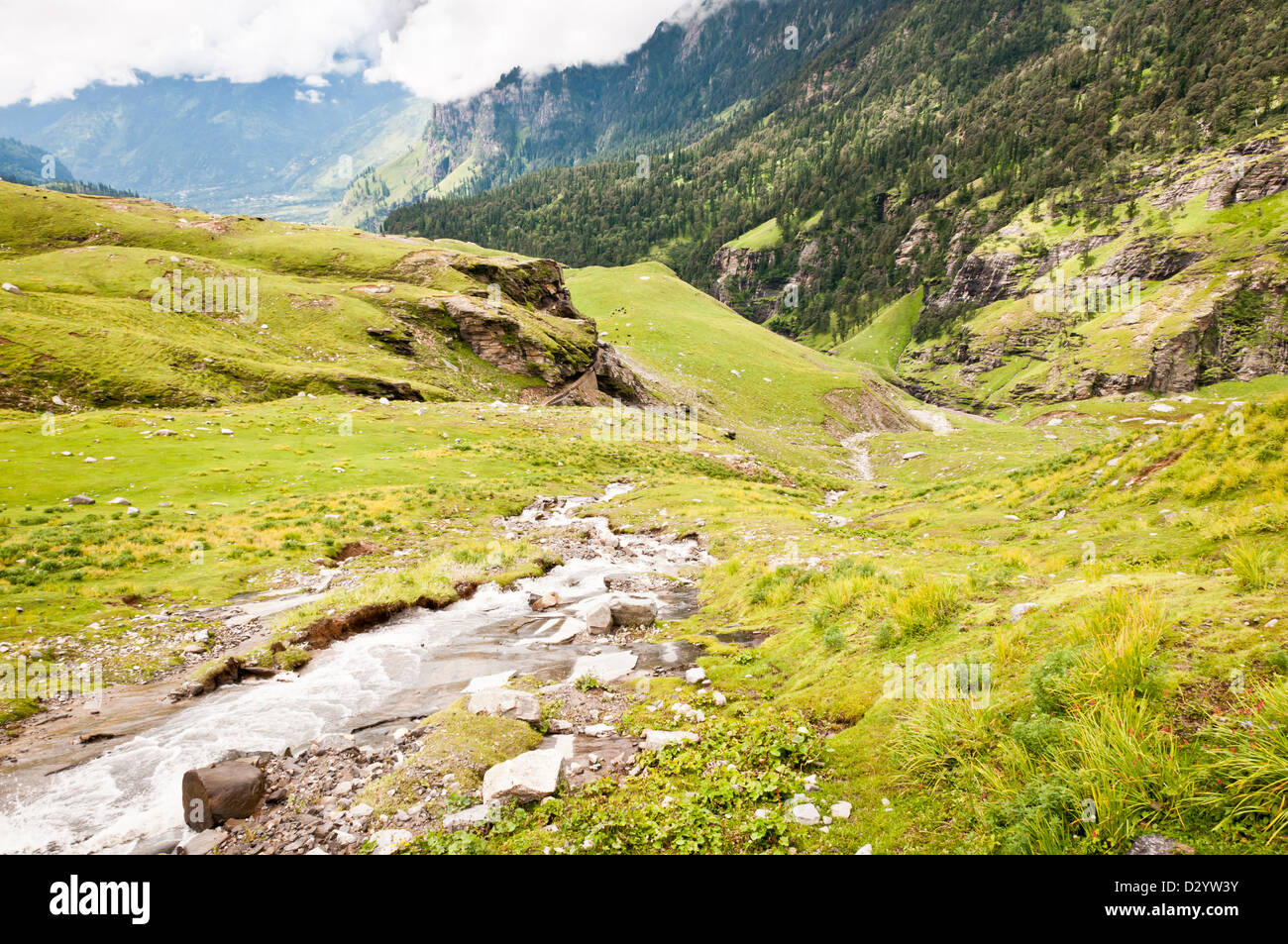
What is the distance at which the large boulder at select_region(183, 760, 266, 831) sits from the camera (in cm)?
743

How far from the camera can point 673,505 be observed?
2942cm

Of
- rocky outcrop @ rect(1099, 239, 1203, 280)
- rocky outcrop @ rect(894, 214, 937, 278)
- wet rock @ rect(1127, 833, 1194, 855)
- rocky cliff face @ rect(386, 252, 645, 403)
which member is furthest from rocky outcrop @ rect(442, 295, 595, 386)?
rocky outcrop @ rect(894, 214, 937, 278)

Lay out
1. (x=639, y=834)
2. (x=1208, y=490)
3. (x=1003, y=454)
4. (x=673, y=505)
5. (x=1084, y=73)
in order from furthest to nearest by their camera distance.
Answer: (x=1084, y=73), (x=1003, y=454), (x=673, y=505), (x=1208, y=490), (x=639, y=834)

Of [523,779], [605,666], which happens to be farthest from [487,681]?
[523,779]

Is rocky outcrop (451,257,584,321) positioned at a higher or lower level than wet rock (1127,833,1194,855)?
higher

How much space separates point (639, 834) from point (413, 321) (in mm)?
66465

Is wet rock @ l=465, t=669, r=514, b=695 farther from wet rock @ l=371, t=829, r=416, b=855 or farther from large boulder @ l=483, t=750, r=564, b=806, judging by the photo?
wet rock @ l=371, t=829, r=416, b=855

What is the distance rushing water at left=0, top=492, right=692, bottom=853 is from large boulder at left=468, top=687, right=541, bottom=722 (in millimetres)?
1718

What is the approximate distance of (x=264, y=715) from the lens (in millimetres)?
10469

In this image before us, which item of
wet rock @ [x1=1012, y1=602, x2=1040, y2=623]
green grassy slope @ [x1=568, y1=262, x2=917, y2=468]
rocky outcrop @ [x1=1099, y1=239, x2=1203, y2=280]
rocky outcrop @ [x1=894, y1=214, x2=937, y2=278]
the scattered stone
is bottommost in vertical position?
the scattered stone

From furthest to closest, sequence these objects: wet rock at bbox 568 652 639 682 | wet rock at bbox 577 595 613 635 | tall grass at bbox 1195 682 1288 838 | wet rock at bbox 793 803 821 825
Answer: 1. wet rock at bbox 577 595 613 635
2. wet rock at bbox 568 652 639 682
3. wet rock at bbox 793 803 821 825
4. tall grass at bbox 1195 682 1288 838

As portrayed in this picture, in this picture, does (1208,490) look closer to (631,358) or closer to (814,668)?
(814,668)

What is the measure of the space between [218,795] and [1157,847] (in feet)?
34.7
